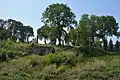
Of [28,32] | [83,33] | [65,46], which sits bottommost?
[65,46]

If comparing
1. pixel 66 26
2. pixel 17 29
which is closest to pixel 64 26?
pixel 66 26

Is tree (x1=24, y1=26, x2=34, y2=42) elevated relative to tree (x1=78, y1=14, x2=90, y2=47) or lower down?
elevated

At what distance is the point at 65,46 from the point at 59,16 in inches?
302

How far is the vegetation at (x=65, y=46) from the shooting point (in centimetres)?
1861

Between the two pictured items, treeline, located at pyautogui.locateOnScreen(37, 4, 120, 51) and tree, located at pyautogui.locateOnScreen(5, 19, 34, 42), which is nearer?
treeline, located at pyautogui.locateOnScreen(37, 4, 120, 51)

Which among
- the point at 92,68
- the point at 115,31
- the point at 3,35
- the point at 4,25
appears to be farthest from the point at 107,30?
the point at 92,68

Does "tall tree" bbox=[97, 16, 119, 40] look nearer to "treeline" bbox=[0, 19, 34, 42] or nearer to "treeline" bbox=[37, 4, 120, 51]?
"treeline" bbox=[37, 4, 120, 51]

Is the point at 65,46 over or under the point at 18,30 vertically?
under

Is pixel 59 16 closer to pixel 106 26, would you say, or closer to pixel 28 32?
pixel 106 26

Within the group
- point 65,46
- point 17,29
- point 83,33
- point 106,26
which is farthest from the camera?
point 17,29

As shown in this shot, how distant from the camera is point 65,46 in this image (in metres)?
64.8

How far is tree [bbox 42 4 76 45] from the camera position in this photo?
6775cm

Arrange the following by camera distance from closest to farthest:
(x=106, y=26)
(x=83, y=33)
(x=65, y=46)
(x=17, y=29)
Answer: (x=65, y=46), (x=83, y=33), (x=106, y=26), (x=17, y=29)

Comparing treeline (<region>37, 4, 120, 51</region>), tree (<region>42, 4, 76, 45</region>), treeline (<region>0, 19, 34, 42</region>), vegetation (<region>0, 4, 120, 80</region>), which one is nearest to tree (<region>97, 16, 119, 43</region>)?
vegetation (<region>0, 4, 120, 80</region>)
